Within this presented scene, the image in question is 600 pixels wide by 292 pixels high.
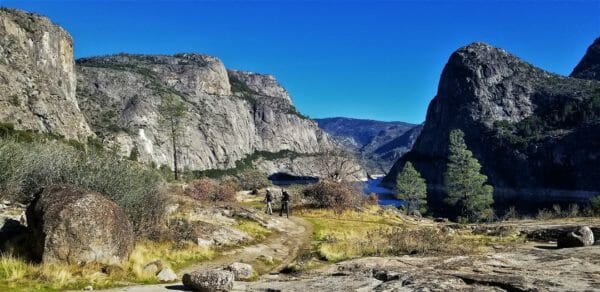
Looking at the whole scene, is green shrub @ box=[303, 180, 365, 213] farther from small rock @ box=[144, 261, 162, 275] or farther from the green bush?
small rock @ box=[144, 261, 162, 275]

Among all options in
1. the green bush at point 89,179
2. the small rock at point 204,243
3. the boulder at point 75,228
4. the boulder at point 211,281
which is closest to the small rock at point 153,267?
the boulder at point 75,228

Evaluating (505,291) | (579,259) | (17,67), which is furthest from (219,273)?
(17,67)

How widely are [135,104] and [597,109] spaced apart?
189 m

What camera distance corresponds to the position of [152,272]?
15523 millimetres

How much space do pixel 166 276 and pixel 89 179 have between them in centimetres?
755

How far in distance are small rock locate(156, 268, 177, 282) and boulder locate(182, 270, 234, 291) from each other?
87.4 inches

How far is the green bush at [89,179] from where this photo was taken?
20672mm

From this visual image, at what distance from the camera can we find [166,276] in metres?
15.3

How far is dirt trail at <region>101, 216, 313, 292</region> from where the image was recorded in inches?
566

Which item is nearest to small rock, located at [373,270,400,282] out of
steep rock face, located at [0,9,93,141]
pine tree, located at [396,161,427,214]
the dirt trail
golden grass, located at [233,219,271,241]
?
the dirt trail

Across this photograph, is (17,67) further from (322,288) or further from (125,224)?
(322,288)

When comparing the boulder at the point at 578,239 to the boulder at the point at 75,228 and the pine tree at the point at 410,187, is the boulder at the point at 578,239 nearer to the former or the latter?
the boulder at the point at 75,228

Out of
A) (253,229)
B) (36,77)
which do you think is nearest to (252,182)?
(253,229)

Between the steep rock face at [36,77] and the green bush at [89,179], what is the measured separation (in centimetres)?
7742
